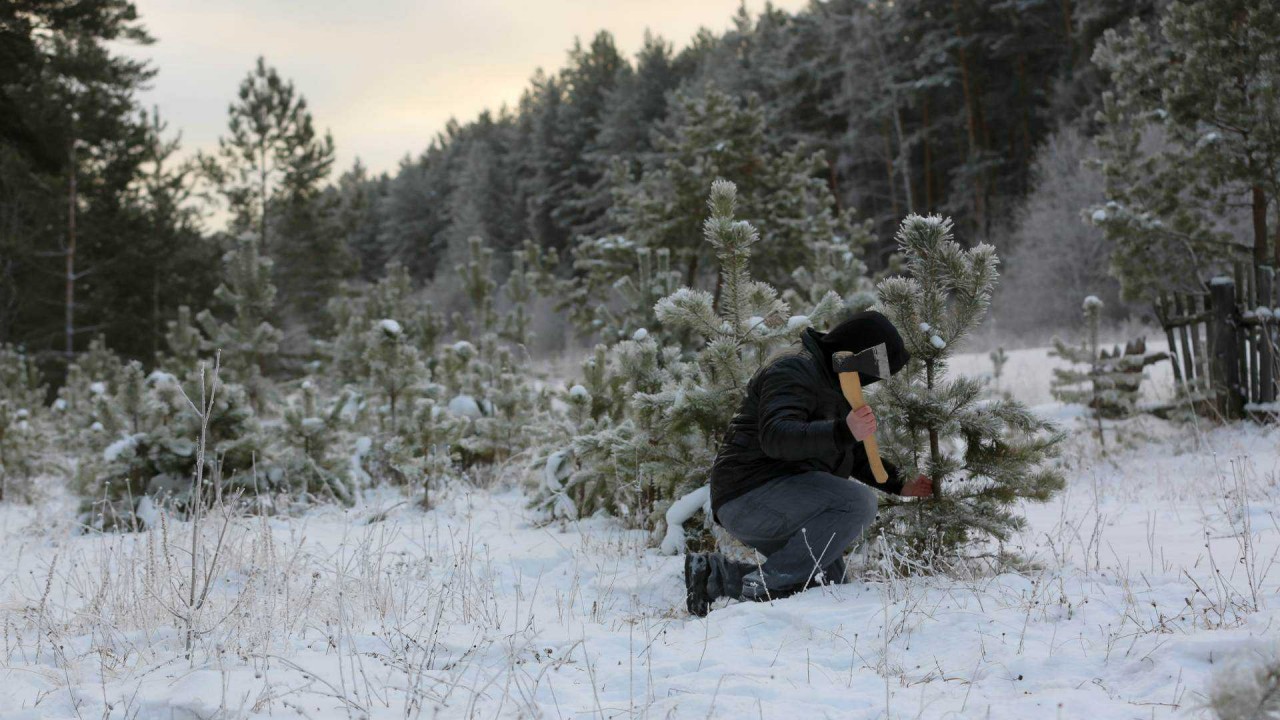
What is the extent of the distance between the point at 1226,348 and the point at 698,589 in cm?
756

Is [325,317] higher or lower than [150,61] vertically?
lower

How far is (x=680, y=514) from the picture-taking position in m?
4.91

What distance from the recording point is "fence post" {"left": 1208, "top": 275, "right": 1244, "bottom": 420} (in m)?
8.70

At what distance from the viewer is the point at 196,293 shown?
23.5 m

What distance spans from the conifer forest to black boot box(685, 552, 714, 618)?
2 centimetres

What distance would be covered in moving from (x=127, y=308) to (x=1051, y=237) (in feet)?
81.9

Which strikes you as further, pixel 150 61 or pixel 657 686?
pixel 150 61

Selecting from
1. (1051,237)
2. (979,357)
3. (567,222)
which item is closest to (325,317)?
(567,222)

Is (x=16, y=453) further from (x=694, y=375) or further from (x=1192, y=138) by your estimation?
(x=1192, y=138)

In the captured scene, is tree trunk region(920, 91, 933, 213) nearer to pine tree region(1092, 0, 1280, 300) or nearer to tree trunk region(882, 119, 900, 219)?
tree trunk region(882, 119, 900, 219)

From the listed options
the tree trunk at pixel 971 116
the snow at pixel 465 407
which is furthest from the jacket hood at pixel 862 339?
the tree trunk at pixel 971 116

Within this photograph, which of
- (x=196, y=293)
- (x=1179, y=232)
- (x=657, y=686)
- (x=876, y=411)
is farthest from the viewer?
(x=196, y=293)

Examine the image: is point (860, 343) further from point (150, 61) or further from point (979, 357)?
point (150, 61)

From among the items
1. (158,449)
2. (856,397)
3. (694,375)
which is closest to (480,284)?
(158,449)
